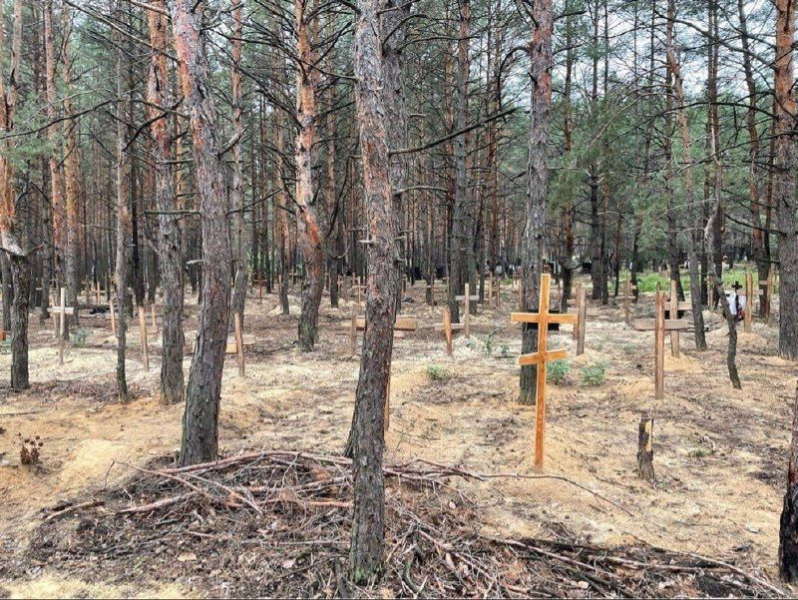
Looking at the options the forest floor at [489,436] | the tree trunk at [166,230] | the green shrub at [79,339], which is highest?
the tree trunk at [166,230]

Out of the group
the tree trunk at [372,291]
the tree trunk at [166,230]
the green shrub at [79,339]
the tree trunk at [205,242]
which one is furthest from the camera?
the green shrub at [79,339]

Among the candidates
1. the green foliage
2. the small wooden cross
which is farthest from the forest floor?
the small wooden cross

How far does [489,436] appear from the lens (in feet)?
23.2

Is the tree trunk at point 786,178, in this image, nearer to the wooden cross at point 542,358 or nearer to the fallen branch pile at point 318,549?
the wooden cross at point 542,358

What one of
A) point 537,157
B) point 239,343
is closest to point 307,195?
point 239,343

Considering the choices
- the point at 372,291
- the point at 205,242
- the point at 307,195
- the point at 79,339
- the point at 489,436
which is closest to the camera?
the point at 372,291

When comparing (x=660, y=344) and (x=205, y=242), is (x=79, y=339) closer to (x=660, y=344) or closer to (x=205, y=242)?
(x=205, y=242)

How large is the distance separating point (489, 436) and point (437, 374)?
3436 millimetres

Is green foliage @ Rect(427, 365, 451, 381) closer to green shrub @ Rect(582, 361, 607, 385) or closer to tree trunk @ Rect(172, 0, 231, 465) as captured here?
green shrub @ Rect(582, 361, 607, 385)

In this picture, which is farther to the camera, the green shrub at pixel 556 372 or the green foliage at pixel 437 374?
the green foliage at pixel 437 374

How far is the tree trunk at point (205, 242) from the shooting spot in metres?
5.23

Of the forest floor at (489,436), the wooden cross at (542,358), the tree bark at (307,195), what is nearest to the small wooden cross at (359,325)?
the forest floor at (489,436)

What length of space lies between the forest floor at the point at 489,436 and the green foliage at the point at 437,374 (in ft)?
0.11

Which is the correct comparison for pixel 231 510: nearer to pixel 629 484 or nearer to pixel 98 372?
pixel 629 484
